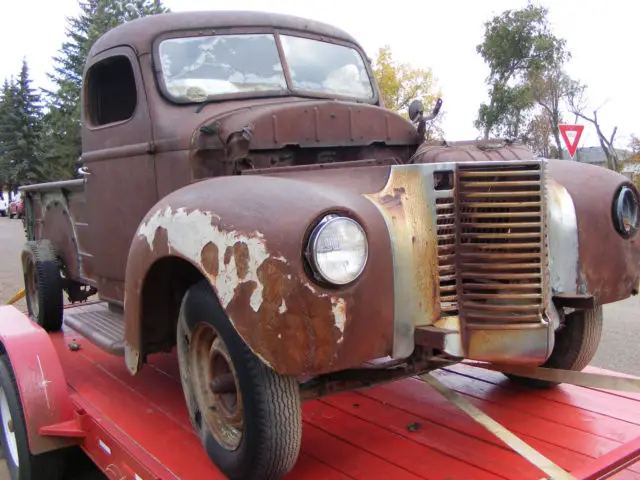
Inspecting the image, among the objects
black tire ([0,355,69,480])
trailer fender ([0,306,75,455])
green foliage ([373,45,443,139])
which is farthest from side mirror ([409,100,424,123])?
green foliage ([373,45,443,139])

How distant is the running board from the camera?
323 cm

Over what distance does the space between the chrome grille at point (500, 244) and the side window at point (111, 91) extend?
211 centimetres

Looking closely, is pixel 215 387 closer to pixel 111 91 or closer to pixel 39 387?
pixel 39 387

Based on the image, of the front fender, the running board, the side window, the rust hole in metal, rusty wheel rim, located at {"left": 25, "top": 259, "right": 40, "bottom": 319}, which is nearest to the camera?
the front fender

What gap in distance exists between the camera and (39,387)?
303 cm

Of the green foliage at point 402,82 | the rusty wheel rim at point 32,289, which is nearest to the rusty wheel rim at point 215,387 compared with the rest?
the rusty wheel rim at point 32,289

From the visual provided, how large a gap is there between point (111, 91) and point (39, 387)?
1843 mm

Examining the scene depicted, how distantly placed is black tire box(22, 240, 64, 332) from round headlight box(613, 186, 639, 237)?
12.3ft

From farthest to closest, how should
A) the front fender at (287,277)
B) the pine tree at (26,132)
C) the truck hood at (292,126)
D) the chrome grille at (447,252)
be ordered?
the pine tree at (26,132)
the truck hood at (292,126)
the chrome grille at (447,252)
the front fender at (287,277)

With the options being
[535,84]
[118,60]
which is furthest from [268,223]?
[535,84]

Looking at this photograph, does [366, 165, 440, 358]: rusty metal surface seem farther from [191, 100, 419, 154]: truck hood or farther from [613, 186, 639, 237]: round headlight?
[613, 186, 639, 237]: round headlight

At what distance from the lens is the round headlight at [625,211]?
2.72 m

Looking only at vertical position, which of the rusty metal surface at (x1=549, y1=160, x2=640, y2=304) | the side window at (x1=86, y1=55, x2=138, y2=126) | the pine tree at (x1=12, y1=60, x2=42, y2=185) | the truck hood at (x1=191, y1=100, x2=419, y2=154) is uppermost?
the pine tree at (x1=12, y1=60, x2=42, y2=185)

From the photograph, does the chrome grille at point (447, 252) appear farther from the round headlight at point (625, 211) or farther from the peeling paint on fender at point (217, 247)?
the round headlight at point (625, 211)
